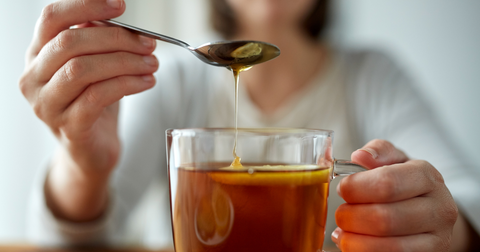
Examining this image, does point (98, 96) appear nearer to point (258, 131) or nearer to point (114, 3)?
point (114, 3)

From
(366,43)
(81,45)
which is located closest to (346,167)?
(81,45)

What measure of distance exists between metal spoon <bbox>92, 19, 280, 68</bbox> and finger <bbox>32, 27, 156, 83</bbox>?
0.02 meters

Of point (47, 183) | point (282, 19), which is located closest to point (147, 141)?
point (47, 183)

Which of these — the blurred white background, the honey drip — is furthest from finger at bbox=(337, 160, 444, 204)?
the blurred white background

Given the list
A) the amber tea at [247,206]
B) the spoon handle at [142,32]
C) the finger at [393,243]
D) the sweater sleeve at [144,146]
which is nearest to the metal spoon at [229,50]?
the spoon handle at [142,32]

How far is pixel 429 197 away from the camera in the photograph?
613 mm

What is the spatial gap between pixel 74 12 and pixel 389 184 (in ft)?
2.21

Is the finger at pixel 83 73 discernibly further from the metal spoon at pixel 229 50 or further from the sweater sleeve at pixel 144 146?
the sweater sleeve at pixel 144 146

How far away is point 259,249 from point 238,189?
10 centimetres

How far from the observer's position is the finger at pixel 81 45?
685mm

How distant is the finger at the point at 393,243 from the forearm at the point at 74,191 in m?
0.77

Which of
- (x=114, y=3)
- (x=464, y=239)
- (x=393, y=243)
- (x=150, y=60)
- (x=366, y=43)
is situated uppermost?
(x=366, y=43)

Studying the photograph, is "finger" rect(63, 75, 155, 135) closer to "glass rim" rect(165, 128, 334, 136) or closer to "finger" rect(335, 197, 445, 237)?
"glass rim" rect(165, 128, 334, 136)

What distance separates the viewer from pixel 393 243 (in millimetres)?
578
